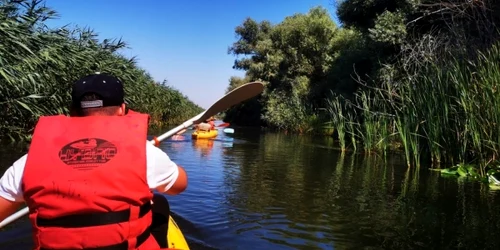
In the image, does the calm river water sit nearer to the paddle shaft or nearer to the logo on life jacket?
the paddle shaft

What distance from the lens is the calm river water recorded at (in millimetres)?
4379

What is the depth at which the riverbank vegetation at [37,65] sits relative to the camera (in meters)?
7.45

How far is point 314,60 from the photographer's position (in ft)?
93.7

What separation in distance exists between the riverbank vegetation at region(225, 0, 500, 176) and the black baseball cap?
654 centimetres

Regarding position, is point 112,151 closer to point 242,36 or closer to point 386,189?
point 386,189

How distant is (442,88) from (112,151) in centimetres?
761

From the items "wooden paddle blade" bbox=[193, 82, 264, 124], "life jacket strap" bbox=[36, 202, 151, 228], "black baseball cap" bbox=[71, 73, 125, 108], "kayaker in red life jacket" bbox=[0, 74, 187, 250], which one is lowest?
"life jacket strap" bbox=[36, 202, 151, 228]

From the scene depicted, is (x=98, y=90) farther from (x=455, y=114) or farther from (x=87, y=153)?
(x=455, y=114)

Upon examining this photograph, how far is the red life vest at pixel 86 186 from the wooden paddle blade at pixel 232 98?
167cm

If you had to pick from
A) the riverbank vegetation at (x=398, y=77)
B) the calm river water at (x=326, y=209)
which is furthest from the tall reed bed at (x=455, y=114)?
the calm river water at (x=326, y=209)

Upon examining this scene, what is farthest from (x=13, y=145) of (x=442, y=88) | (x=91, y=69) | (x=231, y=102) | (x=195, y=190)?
(x=442, y=88)

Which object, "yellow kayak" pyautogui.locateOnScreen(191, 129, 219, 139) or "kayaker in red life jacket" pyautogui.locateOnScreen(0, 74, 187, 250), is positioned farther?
"yellow kayak" pyautogui.locateOnScreen(191, 129, 219, 139)

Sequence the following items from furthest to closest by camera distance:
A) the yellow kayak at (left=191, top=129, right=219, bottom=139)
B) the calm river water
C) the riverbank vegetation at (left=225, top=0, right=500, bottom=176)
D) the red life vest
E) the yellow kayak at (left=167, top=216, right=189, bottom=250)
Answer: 1. the yellow kayak at (left=191, top=129, right=219, bottom=139)
2. the riverbank vegetation at (left=225, top=0, right=500, bottom=176)
3. the calm river water
4. the yellow kayak at (left=167, top=216, right=189, bottom=250)
5. the red life vest

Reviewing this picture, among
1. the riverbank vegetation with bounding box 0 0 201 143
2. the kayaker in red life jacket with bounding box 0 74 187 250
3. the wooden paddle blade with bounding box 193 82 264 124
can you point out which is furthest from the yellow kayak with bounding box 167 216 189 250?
the riverbank vegetation with bounding box 0 0 201 143
